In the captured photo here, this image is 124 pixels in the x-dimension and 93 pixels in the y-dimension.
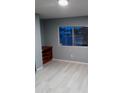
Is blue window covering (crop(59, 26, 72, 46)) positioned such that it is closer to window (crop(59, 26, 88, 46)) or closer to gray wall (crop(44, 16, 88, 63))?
window (crop(59, 26, 88, 46))

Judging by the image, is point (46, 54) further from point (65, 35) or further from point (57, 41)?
point (65, 35)

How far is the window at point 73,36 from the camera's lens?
212 inches

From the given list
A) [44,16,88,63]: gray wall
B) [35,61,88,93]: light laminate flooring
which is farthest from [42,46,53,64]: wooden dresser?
[35,61,88,93]: light laminate flooring

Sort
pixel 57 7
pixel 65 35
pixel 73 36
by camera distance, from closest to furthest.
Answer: pixel 57 7 < pixel 73 36 < pixel 65 35

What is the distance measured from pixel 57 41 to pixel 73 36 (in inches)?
35.2

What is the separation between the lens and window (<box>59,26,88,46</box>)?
17.7 feet

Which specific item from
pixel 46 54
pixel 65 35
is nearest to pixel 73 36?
pixel 65 35

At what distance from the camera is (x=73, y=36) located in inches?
223
